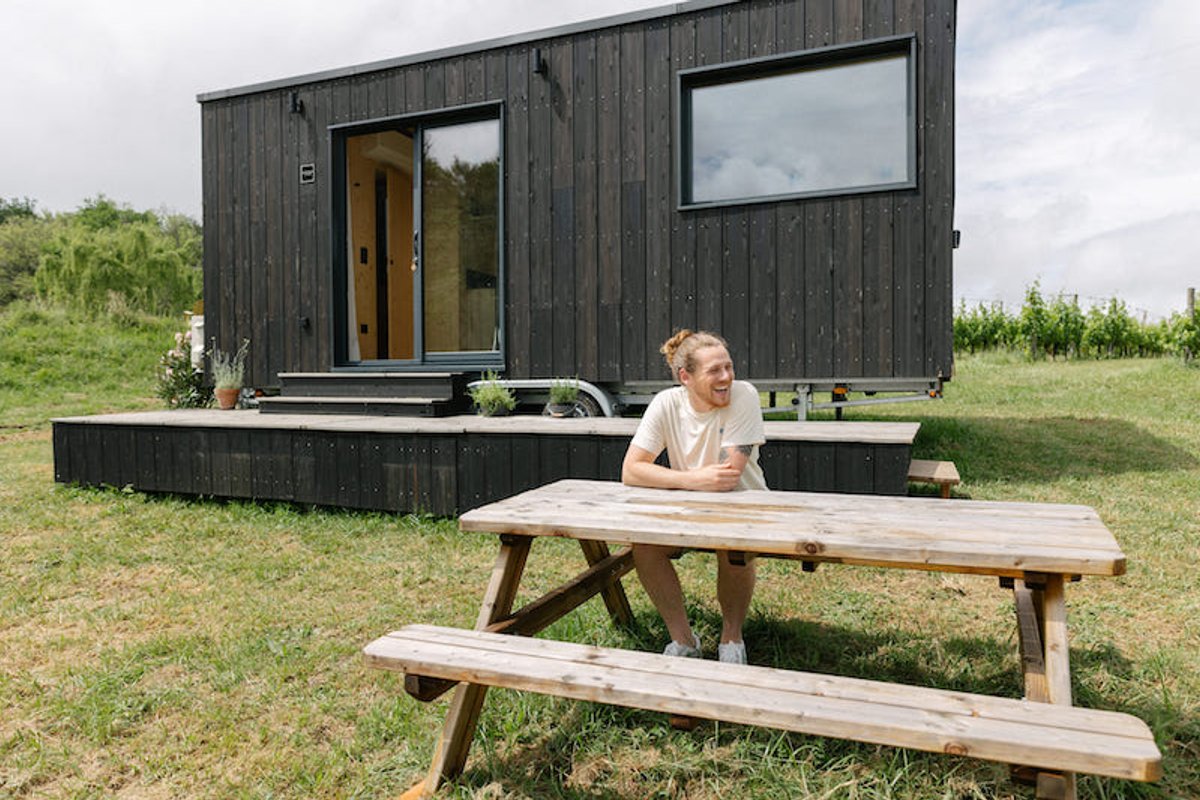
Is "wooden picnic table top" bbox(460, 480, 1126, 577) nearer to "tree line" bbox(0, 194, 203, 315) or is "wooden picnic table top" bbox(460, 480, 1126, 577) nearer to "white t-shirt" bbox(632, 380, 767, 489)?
"white t-shirt" bbox(632, 380, 767, 489)

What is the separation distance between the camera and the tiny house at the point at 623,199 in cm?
482

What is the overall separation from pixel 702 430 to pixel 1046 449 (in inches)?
185

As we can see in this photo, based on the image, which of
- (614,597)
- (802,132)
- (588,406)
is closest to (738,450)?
(614,597)

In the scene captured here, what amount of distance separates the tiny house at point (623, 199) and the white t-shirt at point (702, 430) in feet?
9.20

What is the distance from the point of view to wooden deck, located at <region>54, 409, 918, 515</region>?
3.85 meters

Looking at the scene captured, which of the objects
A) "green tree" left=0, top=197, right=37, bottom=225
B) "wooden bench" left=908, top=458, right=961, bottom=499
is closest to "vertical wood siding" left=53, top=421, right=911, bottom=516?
"wooden bench" left=908, top=458, right=961, bottom=499

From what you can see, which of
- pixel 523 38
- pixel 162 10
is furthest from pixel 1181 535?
pixel 162 10

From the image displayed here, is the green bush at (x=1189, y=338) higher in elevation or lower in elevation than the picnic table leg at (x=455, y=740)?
higher

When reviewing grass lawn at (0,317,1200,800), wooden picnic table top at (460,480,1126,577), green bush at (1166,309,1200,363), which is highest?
green bush at (1166,309,1200,363)

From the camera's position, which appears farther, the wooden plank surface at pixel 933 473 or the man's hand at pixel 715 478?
the wooden plank surface at pixel 933 473

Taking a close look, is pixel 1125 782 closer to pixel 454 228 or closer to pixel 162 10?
pixel 454 228

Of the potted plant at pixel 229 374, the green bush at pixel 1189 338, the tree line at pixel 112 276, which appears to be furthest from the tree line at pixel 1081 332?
the tree line at pixel 112 276

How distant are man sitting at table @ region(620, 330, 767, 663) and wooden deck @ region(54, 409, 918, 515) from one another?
1.62 metres

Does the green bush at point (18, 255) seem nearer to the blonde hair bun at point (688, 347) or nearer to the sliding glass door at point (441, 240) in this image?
the sliding glass door at point (441, 240)
